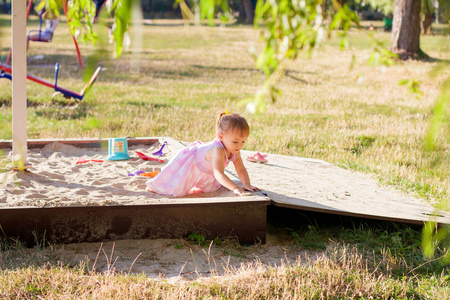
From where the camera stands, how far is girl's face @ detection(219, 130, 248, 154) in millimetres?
4211

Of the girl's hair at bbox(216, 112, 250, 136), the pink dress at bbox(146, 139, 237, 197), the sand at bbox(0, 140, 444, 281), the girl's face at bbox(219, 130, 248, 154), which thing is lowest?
the sand at bbox(0, 140, 444, 281)

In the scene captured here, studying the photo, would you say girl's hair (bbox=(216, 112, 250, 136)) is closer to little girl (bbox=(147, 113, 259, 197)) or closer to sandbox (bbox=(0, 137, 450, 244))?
little girl (bbox=(147, 113, 259, 197))

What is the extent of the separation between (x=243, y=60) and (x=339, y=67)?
3.53 m

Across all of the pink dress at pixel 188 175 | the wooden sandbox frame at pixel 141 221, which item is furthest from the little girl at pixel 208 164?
the wooden sandbox frame at pixel 141 221

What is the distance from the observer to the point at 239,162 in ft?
14.5

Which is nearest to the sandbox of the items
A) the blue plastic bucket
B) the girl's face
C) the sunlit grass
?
the blue plastic bucket

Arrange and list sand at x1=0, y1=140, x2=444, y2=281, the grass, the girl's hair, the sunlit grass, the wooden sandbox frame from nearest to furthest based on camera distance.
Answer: the grass
sand at x1=0, y1=140, x2=444, y2=281
the wooden sandbox frame
the girl's hair
the sunlit grass

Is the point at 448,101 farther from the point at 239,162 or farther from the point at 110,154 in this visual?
the point at 110,154

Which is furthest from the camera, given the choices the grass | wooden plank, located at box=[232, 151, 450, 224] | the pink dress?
the pink dress

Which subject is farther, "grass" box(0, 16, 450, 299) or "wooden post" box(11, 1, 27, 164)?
"wooden post" box(11, 1, 27, 164)

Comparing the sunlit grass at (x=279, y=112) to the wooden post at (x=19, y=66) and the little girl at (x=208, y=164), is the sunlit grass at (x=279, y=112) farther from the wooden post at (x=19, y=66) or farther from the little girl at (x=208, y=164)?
the wooden post at (x=19, y=66)

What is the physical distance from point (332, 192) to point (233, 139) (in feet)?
A: 3.31

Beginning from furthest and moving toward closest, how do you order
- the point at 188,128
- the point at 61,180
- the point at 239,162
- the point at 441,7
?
1. the point at 188,128
2. the point at 61,180
3. the point at 239,162
4. the point at 441,7

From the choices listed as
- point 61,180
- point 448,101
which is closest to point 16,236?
point 61,180
